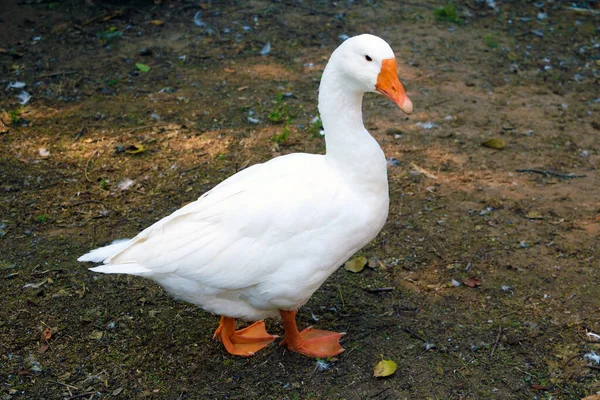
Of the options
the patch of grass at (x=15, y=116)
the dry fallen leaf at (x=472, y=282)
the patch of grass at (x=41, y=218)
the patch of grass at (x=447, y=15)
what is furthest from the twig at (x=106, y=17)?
the dry fallen leaf at (x=472, y=282)

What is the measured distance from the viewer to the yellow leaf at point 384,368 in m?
3.32

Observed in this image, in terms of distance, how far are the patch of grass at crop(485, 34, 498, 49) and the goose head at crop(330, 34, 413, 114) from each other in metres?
4.32

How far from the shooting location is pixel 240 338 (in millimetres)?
3547

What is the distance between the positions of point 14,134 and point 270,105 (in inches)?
86.1

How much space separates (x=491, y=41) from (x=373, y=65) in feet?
14.7

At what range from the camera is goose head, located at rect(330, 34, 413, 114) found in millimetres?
3105

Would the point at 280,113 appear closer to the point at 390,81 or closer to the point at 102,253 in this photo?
the point at 390,81

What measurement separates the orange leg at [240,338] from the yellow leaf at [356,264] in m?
0.78

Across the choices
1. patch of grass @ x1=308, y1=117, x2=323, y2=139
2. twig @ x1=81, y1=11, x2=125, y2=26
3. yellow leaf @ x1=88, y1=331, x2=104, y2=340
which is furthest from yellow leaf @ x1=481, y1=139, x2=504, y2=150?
twig @ x1=81, y1=11, x2=125, y2=26

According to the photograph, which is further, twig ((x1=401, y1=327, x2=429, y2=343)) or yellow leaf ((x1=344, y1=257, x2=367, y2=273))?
yellow leaf ((x1=344, y1=257, x2=367, y2=273))

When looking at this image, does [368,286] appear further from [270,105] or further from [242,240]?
[270,105]

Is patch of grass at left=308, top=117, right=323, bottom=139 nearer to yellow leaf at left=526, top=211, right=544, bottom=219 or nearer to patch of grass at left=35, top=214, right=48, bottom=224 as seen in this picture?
yellow leaf at left=526, top=211, right=544, bottom=219

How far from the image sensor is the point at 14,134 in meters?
5.41

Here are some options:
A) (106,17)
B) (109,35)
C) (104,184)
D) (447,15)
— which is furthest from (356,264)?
(106,17)
